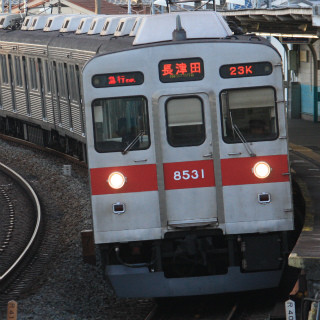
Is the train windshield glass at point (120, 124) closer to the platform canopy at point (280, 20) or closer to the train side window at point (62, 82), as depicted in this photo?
the platform canopy at point (280, 20)

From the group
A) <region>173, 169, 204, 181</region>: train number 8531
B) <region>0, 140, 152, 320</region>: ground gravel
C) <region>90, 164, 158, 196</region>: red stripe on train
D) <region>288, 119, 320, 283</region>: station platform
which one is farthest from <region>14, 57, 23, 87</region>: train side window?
<region>173, 169, 204, 181</region>: train number 8531

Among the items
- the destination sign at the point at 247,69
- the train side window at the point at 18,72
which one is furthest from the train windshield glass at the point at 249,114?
the train side window at the point at 18,72

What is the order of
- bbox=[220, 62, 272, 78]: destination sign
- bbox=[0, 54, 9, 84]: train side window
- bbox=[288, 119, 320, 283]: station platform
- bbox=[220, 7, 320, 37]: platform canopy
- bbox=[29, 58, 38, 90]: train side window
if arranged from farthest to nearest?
bbox=[0, 54, 9, 84]: train side window
bbox=[29, 58, 38, 90]: train side window
bbox=[220, 7, 320, 37]: platform canopy
bbox=[220, 62, 272, 78]: destination sign
bbox=[288, 119, 320, 283]: station platform

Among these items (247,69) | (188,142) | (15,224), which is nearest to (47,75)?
(15,224)

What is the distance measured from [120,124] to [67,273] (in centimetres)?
287

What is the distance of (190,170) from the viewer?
8.77 meters

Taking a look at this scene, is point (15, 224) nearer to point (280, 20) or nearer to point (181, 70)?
point (181, 70)

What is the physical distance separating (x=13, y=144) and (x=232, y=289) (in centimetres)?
1430

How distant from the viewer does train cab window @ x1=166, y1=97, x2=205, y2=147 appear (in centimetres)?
878

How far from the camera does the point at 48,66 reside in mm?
18578

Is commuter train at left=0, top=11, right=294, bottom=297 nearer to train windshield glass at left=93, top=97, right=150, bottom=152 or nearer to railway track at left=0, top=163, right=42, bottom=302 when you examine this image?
train windshield glass at left=93, top=97, right=150, bottom=152

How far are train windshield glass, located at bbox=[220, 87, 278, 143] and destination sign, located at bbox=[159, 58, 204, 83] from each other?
12.9 inches

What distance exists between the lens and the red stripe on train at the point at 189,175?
8.77m

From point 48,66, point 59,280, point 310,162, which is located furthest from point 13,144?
point 59,280
